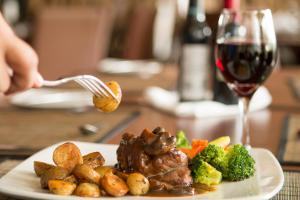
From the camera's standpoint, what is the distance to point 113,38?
6.74 m

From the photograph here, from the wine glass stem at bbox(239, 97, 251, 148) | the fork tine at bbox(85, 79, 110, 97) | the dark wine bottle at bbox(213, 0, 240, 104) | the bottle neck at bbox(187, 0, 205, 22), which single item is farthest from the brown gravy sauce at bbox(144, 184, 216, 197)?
the bottle neck at bbox(187, 0, 205, 22)

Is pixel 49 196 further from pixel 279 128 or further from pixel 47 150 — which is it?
pixel 279 128

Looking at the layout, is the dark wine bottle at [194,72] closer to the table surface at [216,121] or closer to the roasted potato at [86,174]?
the table surface at [216,121]

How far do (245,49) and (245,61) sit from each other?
0.09 feet

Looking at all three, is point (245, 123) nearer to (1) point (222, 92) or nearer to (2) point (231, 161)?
(2) point (231, 161)

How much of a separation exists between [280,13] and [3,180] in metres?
5.84

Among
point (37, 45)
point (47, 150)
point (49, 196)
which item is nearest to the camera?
point (49, 196)

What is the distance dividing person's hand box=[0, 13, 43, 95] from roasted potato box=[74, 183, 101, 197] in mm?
377

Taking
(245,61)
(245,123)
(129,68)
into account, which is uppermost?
(245,61)

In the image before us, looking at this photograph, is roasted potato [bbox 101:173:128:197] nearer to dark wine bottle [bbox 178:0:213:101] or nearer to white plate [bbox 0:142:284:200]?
white plate [bbox 0:142:284:200]

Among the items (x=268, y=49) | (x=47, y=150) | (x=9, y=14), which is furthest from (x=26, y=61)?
(x=9, y=14)

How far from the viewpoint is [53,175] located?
954 mm

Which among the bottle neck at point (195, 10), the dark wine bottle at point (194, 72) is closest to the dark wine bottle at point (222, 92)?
the dark wine bottle at point (194, 72)

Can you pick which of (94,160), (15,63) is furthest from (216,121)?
(94,160)
